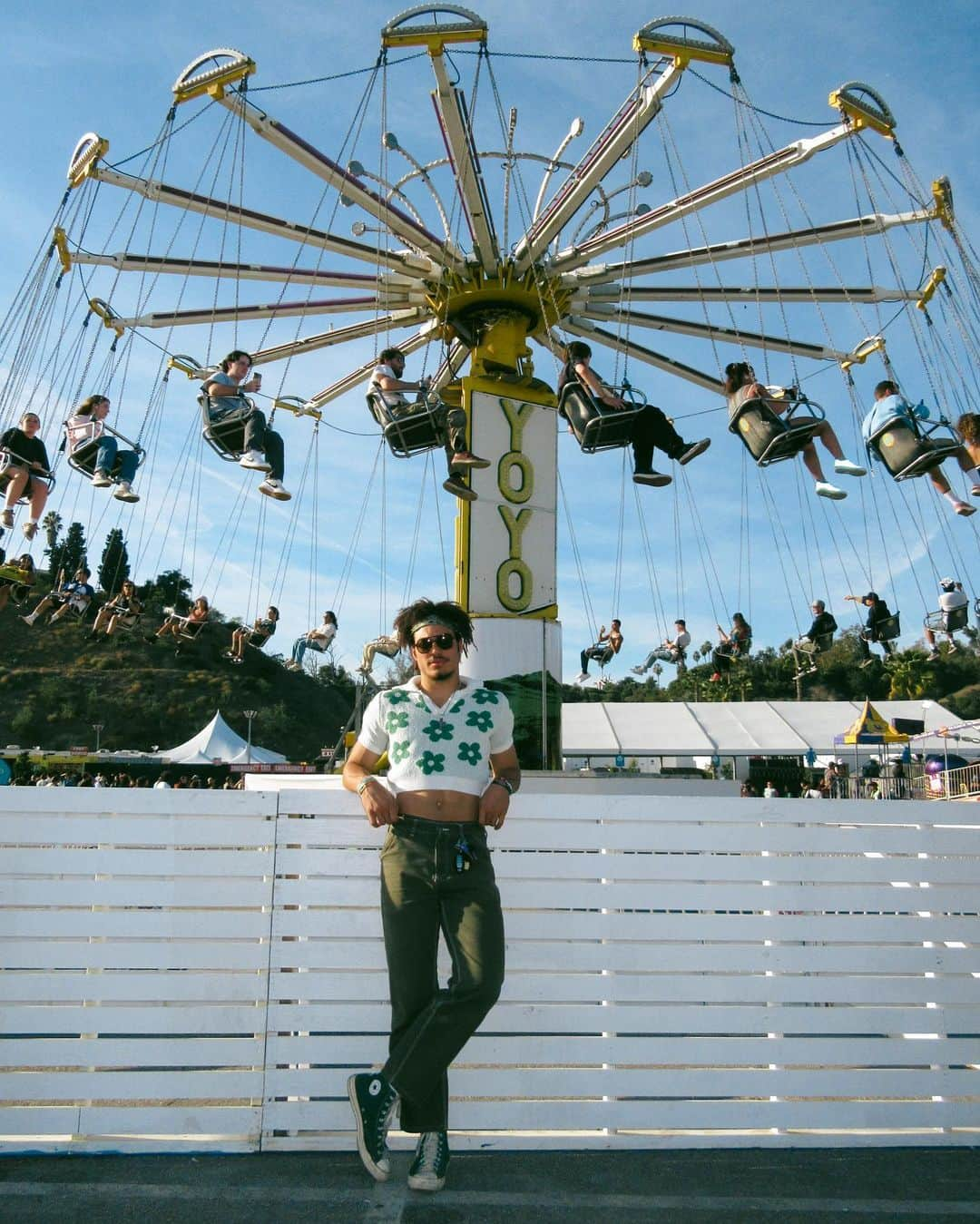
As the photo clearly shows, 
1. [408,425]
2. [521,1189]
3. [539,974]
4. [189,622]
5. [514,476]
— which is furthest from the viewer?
[189,622]

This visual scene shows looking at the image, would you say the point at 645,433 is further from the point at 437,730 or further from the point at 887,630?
the point at 437,730

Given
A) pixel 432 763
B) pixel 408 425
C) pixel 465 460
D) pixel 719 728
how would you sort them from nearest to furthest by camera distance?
pixel 432 763
pixel 408 425
pixel 465 460
pixel 719 728

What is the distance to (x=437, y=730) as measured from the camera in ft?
13.0

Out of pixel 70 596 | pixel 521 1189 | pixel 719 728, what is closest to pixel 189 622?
pixel 70 596

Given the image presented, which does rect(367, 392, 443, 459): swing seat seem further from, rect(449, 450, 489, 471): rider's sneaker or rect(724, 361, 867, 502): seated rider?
rect(724, 361, 867, 502): seated rider

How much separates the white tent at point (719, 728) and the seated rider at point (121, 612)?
1790cm

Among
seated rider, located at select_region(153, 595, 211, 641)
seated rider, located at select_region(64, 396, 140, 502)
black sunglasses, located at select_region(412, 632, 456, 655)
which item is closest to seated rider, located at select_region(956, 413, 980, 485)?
black sunglasses, located at select_region(412, 632, 456, 655)

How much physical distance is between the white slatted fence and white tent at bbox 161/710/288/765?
27546 millimetres

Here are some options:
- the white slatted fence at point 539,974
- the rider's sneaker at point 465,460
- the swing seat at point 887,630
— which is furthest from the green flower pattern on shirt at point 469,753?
the swing seat at point 887,630

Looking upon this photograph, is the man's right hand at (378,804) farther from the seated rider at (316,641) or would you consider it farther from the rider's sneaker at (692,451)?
the seated rider at (316,641)

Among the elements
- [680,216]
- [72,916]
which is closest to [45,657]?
[680,216]

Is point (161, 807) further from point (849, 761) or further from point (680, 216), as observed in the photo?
point (849, 761)

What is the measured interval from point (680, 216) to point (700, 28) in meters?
3.09

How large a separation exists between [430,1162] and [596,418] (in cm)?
865
